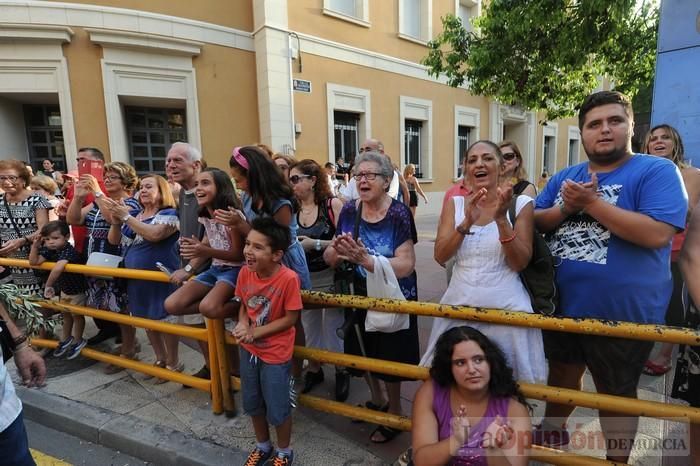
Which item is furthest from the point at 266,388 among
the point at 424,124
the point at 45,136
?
the point at 424,124

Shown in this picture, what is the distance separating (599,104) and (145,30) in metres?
9.88

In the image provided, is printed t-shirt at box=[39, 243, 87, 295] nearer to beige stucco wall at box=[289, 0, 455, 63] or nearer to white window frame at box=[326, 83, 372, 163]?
white window frame at box=[326, 83, 372, 163]

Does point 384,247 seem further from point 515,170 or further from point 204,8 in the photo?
point 204,8

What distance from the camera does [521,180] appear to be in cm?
324

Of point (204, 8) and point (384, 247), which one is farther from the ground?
point (204, 8)

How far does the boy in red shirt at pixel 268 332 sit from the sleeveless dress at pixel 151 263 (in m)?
1.34

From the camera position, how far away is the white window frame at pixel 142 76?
28.4 feet

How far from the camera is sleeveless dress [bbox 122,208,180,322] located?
3.17 meters

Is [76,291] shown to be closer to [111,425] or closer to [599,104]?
[111,425]

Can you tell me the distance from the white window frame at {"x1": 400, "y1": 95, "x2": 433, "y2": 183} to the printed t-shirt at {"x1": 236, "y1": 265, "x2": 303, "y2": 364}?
1168cm

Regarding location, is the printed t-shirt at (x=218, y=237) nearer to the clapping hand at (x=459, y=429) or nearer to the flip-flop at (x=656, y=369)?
the clapping hand at (x=459, y=429)

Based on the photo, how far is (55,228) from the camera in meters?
3.60

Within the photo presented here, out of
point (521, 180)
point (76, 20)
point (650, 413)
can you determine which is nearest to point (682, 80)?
point (521, 180)

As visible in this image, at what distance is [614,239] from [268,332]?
5.71ft
